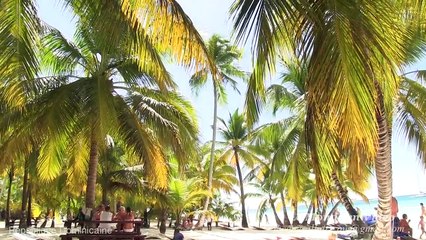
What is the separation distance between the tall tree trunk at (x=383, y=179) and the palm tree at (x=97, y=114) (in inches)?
188

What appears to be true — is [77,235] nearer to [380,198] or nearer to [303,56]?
[380,198]

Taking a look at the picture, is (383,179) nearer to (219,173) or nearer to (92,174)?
(92,174)

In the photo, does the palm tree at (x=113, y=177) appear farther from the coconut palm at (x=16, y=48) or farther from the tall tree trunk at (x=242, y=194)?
the coconut palm at (x=16, y=48)

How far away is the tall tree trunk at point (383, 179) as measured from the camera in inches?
297

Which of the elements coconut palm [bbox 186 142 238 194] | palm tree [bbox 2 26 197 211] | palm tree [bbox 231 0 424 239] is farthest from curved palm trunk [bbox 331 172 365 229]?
coconut palm [bbox 186 142 238 194]

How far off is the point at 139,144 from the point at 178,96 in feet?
8.81

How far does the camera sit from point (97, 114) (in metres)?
11.2

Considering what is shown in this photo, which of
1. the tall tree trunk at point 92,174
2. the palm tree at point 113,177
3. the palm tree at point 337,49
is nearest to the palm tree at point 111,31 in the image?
the palm tree at point 337,49

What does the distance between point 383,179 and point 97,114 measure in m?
6.43

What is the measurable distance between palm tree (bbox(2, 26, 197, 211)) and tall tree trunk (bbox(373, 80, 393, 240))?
4774 mm

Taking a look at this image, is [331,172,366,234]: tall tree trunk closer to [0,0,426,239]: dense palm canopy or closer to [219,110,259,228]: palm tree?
[0,0,426,239]: dense palm canopy

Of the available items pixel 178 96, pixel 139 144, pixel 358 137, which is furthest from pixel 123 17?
pixel 178 96

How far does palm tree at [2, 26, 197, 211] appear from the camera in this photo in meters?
11.5

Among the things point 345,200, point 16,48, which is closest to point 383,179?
point 16,48
